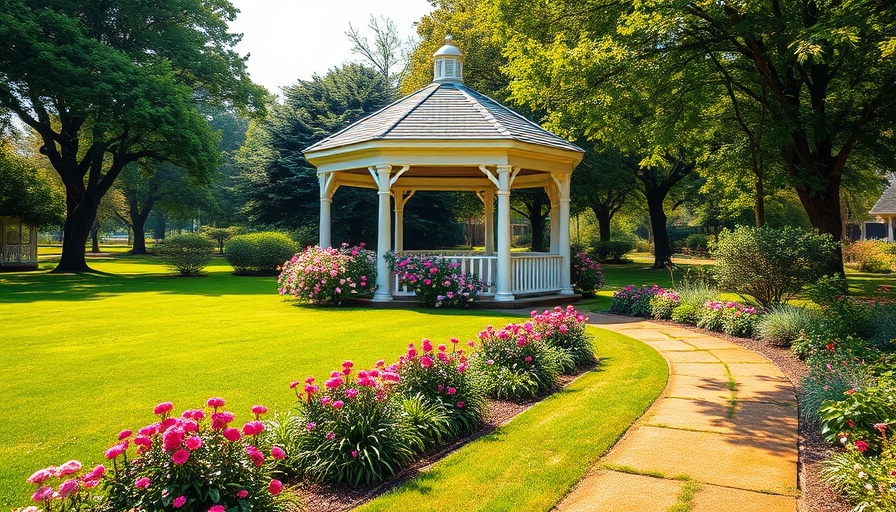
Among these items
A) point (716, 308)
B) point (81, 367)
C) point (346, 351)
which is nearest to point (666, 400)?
point (346, 351)

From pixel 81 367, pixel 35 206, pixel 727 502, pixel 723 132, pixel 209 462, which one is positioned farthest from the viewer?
pixel 35 206

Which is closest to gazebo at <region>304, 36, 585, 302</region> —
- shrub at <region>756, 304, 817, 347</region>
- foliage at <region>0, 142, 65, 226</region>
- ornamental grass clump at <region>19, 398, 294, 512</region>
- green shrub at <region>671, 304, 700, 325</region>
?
green shrub at <region>671, 304, 700, 325</region>

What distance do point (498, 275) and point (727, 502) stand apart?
29.4ft

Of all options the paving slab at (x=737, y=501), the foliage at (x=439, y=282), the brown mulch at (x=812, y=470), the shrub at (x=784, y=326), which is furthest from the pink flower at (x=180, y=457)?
the foliage at (x=439, y=282)

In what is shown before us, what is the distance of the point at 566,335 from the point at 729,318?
3.68 metres

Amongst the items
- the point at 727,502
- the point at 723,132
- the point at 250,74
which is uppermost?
the point at 250,74

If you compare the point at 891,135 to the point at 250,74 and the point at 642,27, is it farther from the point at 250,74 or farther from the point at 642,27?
the point at 250,74

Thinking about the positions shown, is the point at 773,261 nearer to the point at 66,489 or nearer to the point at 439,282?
the point at 439,282

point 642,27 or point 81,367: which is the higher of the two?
point 642,27

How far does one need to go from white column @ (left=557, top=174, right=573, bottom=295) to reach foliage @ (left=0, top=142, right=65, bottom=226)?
23.9m

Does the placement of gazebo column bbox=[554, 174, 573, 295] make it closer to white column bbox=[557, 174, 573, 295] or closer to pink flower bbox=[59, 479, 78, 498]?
white column bbox=[557, 174, 573, 295]

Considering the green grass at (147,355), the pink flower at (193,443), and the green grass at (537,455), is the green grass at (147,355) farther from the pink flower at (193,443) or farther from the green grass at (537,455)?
the green grass at (537,455)

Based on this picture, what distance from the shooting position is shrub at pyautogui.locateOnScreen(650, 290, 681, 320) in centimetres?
1034

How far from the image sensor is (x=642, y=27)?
9469 mm
